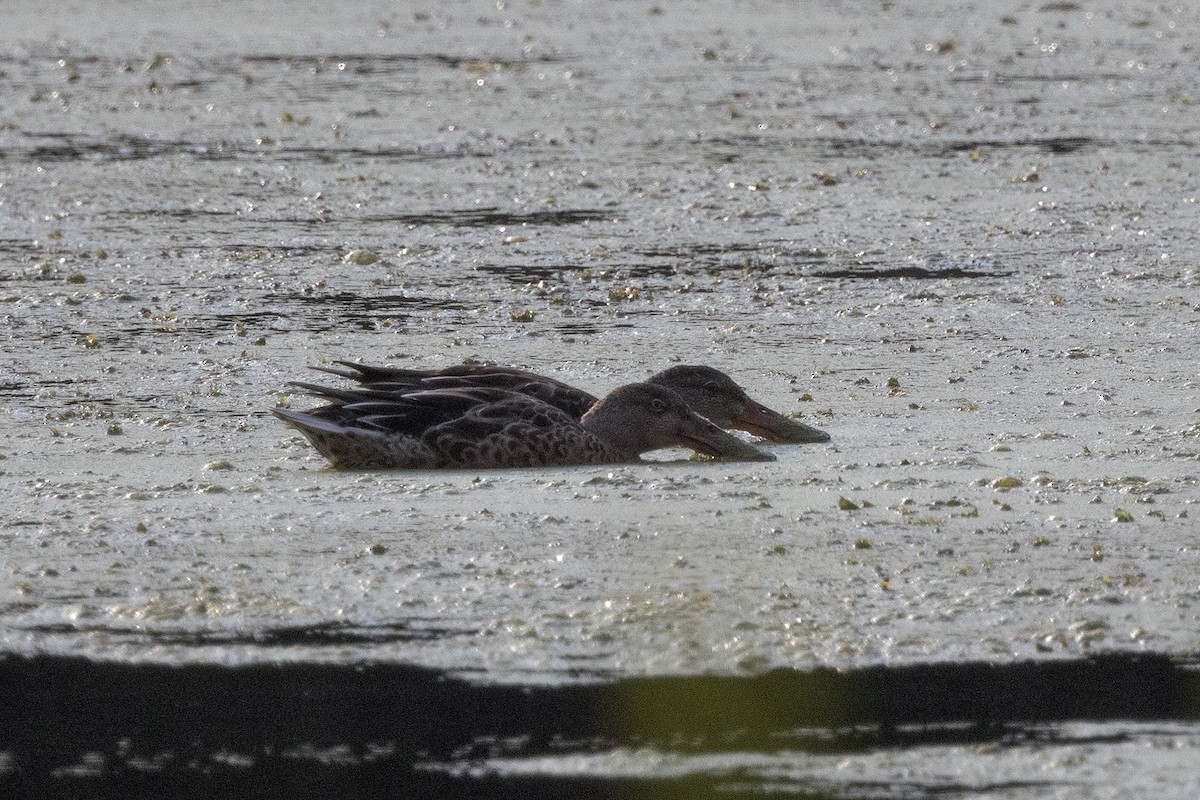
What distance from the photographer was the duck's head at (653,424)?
6.79m

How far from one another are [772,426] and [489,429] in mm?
924

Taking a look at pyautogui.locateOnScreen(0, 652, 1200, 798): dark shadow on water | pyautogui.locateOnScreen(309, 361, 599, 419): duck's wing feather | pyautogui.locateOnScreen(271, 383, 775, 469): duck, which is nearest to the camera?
pyautogui.locateOnScreen(0, 652, 1200, 798): dark shadow on water

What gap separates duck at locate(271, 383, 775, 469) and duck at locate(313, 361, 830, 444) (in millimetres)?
102

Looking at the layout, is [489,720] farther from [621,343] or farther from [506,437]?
[621,343]

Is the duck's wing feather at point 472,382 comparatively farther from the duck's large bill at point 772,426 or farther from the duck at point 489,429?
the duck's large bill at point 772,426

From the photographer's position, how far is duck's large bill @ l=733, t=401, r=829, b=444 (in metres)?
6.84

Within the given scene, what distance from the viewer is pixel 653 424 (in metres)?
6.84

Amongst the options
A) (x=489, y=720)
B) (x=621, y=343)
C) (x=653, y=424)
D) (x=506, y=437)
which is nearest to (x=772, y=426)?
(x=653, y=424)

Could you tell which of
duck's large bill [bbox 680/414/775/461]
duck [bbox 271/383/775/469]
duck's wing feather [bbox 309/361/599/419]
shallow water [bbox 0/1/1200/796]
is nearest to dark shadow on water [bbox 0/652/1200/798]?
shallow water [bbox 0/1/1200/796]

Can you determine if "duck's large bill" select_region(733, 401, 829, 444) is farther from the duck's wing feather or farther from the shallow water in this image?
the duck's wing feather

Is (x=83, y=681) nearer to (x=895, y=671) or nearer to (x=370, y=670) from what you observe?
Answer: (x=370, y=670)

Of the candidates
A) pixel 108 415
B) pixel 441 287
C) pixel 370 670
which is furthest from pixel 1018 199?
pixel 370 670

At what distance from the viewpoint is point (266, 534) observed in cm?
573

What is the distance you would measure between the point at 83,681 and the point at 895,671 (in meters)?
1.73
